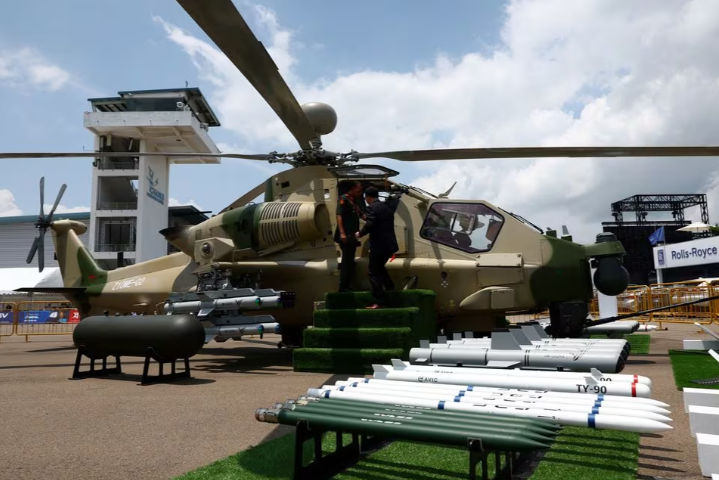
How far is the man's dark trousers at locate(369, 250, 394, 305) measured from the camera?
8383mm

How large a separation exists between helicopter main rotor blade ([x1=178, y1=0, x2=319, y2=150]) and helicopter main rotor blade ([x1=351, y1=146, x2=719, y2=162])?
69.8 inches

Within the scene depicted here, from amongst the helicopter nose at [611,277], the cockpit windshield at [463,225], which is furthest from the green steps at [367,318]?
the helicopter nose at [611,277]

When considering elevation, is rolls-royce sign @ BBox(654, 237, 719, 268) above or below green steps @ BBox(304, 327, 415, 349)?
above

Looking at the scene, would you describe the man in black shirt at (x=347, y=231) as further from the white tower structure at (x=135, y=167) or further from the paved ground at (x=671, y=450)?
the white tower structure at (x=135, y=167)

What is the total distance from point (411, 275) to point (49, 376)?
6.32m

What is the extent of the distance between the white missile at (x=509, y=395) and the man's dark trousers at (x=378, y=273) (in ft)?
12.9

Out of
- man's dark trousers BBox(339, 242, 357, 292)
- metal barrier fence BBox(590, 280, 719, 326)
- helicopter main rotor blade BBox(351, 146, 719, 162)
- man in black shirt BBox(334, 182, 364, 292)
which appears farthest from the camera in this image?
metal barrier fence BBox(590, 280, 719, 326)

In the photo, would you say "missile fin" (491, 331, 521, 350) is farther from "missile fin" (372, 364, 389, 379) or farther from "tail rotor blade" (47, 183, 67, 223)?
"tail rotor blade" (47, 183, 67, 223)

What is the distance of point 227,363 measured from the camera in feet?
33.9

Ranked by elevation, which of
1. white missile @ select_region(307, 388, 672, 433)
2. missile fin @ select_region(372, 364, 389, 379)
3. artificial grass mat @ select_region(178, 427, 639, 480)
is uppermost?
missile fin @ select_region(372, 364, 389, 379)

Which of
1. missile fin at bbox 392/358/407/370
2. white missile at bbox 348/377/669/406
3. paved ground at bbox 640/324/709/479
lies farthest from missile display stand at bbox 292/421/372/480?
paved ground at bbox 640/324/709/479

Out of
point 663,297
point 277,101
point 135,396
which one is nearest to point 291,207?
point 277,101

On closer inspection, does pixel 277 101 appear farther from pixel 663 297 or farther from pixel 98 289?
pixel 663 297

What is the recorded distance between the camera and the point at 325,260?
31.8 ft
